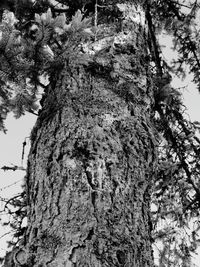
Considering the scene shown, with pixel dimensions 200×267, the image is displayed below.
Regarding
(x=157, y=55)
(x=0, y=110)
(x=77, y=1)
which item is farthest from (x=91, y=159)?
(x=157, y=55)

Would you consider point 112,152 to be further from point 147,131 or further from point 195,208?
point 195,208

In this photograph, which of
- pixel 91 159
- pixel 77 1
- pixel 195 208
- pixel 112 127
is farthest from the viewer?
pixel 195 208

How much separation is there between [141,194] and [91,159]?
36cm

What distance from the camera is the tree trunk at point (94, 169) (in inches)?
70.8

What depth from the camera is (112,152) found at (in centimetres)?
219

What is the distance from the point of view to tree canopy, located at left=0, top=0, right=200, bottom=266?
241 cm

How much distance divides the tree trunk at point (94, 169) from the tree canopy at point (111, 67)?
0.16m

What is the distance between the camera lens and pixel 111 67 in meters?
2.69

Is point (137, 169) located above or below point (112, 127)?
below

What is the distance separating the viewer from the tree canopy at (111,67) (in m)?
2.41

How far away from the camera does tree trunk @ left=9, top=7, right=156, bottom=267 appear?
1799mm

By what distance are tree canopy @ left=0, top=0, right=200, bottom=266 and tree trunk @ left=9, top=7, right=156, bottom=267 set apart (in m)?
0.16

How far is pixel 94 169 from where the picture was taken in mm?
2082

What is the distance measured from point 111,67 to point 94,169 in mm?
935
